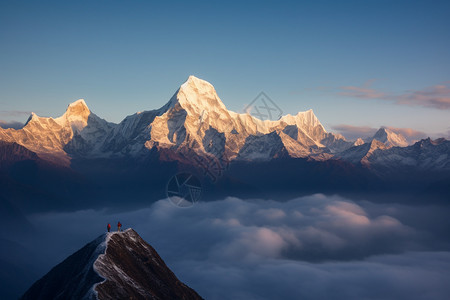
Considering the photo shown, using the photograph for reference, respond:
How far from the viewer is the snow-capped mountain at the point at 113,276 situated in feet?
434

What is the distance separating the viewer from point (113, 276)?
139875mm

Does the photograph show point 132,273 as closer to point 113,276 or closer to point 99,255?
point 99,255

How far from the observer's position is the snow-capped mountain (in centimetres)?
13225

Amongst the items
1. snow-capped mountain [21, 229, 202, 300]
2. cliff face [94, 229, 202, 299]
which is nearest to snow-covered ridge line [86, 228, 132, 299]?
snow-capped mountain [21, 229, 202, 300]

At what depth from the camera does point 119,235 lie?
6816 inches

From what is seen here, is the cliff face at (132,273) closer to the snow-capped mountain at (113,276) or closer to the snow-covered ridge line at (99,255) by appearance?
the snow-capped mountain at (113,276)

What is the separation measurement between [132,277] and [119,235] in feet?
84.5

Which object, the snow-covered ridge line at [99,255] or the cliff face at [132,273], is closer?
the snow-covered ridge line at [99,255]

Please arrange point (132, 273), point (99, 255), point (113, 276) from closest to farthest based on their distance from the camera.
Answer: point (113, 276) < point (99, 255) < point (132, 273)

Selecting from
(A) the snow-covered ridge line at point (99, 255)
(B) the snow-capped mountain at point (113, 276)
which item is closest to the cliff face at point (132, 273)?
(B) the snow-capped mountain at point (113, 276)

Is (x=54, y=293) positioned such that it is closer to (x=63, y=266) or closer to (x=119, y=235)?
(x=63, y=266)

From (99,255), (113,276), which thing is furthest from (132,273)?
(113,276)

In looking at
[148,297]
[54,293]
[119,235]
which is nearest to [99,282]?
[148,297]

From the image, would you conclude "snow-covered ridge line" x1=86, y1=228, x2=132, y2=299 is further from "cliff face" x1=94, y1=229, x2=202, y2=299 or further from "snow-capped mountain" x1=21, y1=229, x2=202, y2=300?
"cliff face" x1=94, y1=229, x2=202, y2=299
